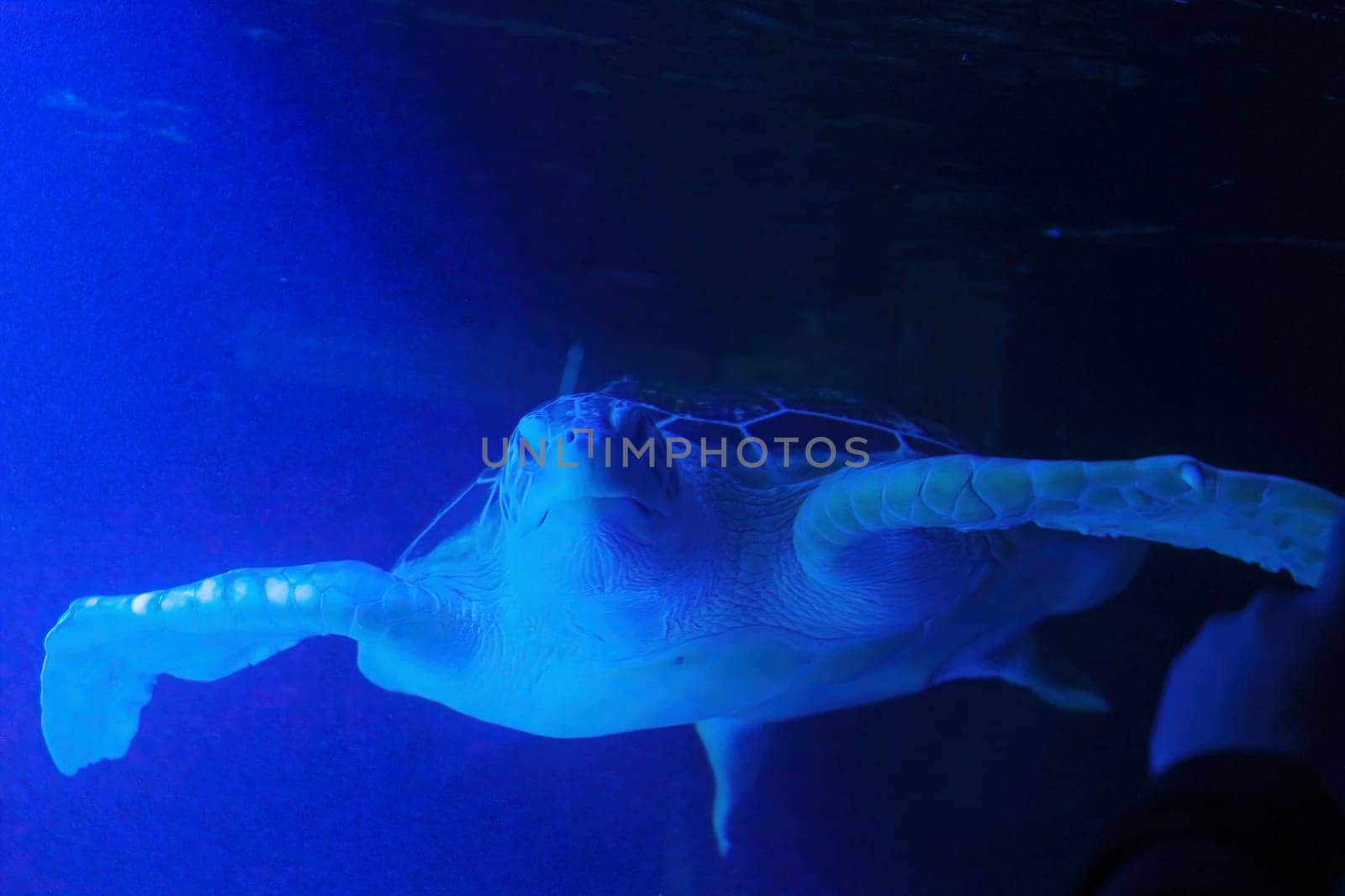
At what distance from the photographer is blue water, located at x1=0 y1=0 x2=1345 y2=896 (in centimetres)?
255

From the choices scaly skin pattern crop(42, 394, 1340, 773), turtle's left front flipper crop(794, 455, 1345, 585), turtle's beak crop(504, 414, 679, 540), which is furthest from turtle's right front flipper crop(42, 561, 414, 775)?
turtle's left front flipper crop(794, 455, 1345, 585)

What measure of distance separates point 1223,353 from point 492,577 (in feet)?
14.5

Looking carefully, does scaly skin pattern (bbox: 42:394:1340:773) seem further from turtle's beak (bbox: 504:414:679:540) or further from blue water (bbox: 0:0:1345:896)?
blue water (bbox: 0:0:1345:896)

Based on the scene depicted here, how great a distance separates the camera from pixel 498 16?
8.03 ft

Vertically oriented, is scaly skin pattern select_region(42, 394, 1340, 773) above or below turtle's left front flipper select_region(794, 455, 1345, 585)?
below

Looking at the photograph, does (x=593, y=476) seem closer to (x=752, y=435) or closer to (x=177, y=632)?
(x=752, y=435)

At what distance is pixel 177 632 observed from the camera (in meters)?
1.87

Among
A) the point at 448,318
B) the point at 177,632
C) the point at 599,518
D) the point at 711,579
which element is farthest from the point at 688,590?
the point at 448,318

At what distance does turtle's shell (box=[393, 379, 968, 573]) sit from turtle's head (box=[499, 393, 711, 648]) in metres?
0.30

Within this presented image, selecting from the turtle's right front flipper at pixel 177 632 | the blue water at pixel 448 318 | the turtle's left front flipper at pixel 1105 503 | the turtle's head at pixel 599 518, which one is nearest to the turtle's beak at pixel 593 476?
the turtle's head at pixel 599 518

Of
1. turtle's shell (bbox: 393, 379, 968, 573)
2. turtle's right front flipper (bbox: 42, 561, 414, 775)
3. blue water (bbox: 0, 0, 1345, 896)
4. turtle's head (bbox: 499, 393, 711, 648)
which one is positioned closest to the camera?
turtle's head (bbox: 499, 393, 711, 648)

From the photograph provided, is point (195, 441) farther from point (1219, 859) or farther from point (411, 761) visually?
point (1219, 859)

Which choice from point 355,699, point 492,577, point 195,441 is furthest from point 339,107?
point 355,699

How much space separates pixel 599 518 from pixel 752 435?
2.55 feet
